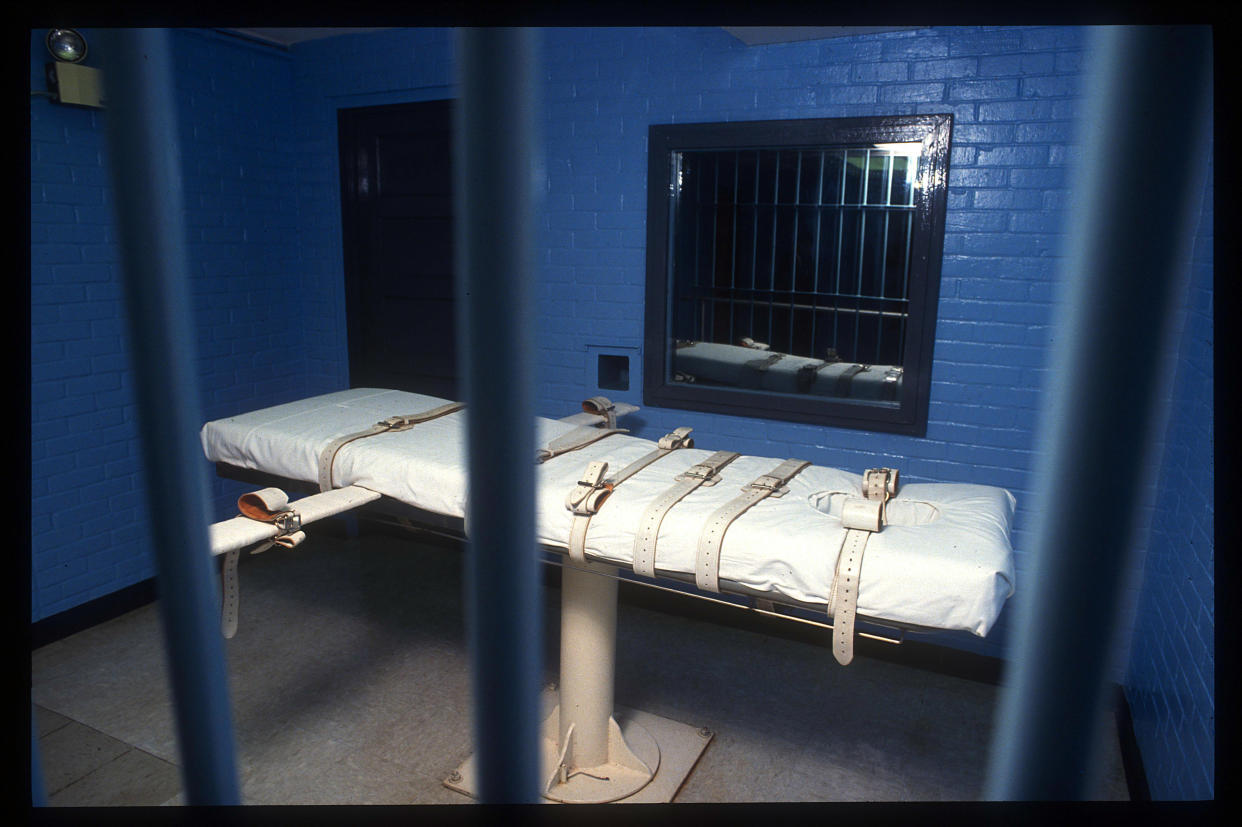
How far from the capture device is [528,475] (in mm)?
493

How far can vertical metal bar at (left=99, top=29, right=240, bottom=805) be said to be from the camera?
515 mm

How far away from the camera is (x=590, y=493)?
2.38 metres

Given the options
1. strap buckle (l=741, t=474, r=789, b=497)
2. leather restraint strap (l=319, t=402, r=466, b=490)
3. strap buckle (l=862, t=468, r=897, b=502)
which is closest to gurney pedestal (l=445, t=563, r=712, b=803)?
strap buckle (l=741, t=474, r=789, b=497)

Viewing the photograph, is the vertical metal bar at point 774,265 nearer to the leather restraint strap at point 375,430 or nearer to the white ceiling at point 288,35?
the leather restraint strap at point 375,430

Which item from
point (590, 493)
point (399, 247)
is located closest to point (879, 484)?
point (590, 493)

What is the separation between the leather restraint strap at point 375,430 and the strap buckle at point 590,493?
520 mm

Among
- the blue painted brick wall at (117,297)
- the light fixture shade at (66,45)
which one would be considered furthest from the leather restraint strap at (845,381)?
the light fixture shade at (66,45)

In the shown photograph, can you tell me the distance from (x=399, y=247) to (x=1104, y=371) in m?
4.72

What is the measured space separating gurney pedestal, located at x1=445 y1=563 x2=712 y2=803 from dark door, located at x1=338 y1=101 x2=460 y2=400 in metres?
2.29

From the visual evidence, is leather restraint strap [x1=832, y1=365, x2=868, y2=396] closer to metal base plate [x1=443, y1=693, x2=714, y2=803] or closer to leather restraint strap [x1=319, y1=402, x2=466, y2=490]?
metal base plate [x1=443, y1=693, x2=714, y2=803]

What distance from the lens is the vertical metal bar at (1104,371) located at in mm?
375
